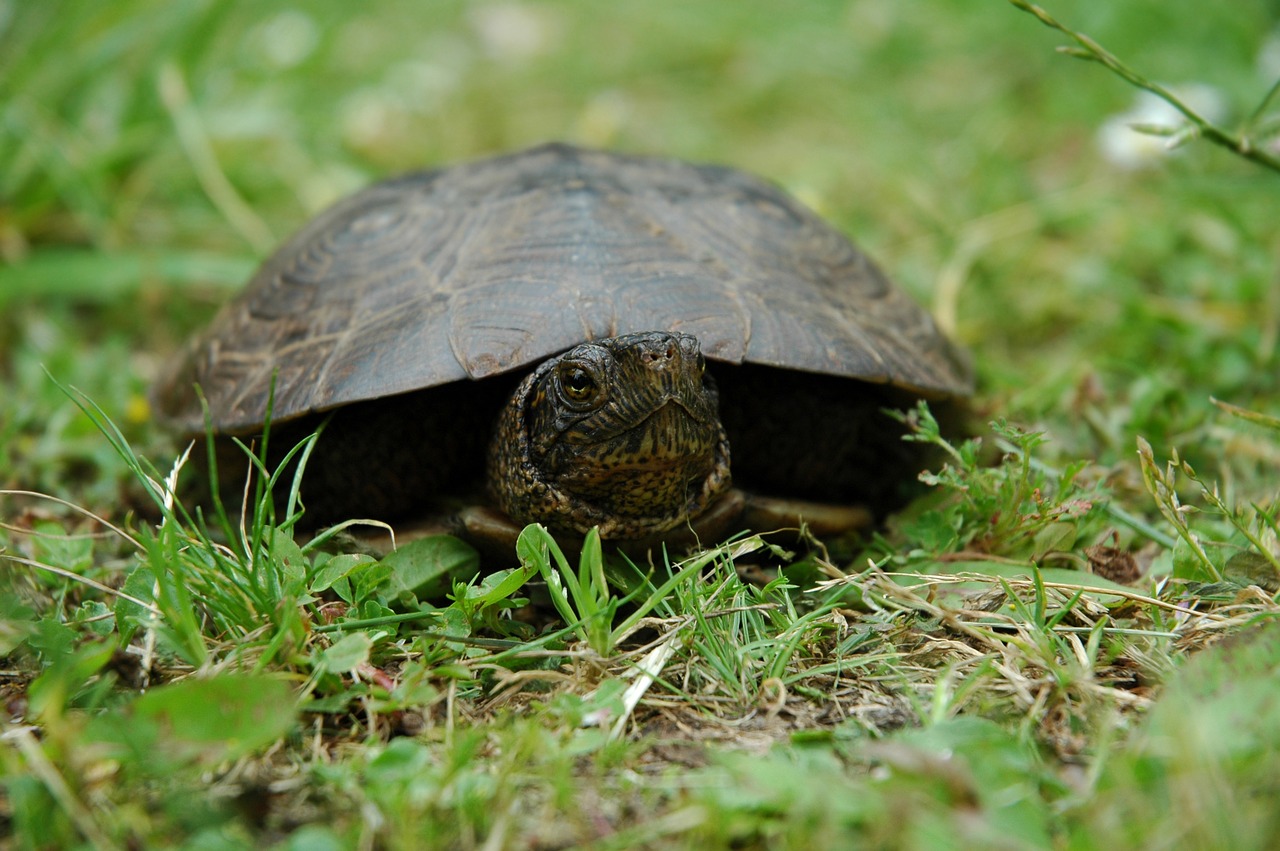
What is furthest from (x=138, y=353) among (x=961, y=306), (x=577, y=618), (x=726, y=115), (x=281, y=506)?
(x=726, y=115)

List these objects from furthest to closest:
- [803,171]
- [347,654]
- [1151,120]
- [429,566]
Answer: [803,171]
[1151,120]
[429,566]
[347,654]

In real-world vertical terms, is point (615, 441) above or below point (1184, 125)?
below

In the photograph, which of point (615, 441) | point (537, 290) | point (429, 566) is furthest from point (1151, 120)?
point (429, 566)

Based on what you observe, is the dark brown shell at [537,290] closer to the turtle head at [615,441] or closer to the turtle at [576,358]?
the turtle at [576,358]

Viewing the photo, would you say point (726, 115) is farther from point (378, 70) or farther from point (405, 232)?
point (405, 232)

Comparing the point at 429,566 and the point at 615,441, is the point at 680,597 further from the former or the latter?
the point at 429,566

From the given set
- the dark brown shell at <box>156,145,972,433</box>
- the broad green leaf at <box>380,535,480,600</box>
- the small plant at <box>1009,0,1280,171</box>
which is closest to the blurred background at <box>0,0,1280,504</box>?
the dark brown shell at <box>156,145,972,433</box>

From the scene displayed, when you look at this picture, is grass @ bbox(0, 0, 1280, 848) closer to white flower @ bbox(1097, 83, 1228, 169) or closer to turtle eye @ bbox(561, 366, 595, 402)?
white flower @ bbox(1097, 83, 1228, 169)
